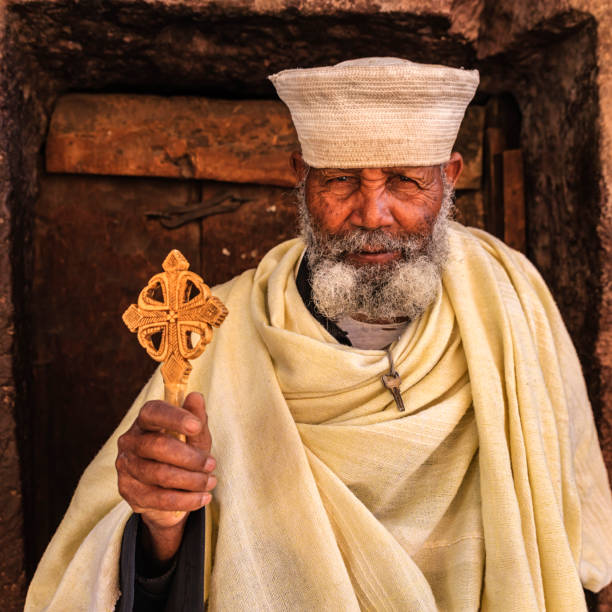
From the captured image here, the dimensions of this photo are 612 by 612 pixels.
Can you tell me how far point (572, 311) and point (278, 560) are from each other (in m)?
1.35

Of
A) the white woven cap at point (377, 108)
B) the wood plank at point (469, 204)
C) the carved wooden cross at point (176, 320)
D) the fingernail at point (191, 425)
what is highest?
the white woven cap at point (377, 108)

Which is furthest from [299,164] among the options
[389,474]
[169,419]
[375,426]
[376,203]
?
[169,419]

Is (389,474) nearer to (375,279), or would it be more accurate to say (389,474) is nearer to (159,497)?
(375,279)

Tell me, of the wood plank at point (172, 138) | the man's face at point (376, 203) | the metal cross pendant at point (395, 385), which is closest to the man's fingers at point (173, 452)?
the metal cross pendant at point (395, 385)

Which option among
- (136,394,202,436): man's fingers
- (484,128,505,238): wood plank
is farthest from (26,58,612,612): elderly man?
(484,128,505,238): wood plank

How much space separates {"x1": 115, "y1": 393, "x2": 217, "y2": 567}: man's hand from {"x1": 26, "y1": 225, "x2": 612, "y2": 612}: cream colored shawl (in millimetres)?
258

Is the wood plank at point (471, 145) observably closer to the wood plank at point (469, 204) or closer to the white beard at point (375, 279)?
the wood plank at point (469, 204)

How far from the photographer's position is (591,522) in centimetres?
191

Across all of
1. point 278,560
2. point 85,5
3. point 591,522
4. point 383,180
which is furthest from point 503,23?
point 278,560

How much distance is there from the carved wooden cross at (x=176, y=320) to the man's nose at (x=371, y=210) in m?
0.59

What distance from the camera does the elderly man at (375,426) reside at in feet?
5.03

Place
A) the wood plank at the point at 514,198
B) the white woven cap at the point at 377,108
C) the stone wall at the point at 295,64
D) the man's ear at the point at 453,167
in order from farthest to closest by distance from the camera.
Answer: the wood plank at the point at 514,198
the stone wall at the point at 295,64
the man's ear at the point at 453,167
the white woven cap at the point at 377,108

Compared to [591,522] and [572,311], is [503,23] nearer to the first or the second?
[572,311]

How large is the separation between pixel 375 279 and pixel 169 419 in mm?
766
